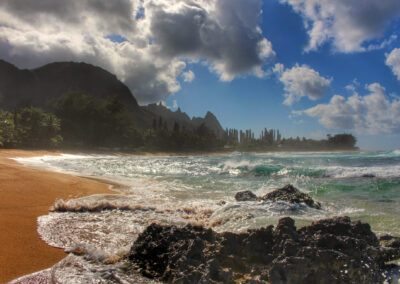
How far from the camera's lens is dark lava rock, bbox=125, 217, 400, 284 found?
192cm

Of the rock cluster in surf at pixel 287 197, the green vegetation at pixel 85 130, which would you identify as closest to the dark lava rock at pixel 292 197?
the rock cluster in surf at pixel 287 197

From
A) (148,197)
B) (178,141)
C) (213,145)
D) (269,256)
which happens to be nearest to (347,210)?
(269,256)

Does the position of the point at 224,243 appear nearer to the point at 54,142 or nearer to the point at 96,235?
the point at 96,235

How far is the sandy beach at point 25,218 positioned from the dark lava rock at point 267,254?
3.41ft

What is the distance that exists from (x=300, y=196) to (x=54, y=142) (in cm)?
3730

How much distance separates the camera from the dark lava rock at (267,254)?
1.92 meters

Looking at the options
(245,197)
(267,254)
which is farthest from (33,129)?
(267,254)

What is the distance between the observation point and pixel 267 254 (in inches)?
89.4

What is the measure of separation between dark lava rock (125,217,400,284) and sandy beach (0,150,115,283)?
3.41 feet

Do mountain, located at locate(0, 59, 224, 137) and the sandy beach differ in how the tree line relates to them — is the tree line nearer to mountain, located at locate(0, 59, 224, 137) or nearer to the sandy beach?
the sandy beach

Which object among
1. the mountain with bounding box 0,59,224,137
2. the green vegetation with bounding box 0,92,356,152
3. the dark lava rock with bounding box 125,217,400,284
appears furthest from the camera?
the mountain with bounding box 0,59,224,137

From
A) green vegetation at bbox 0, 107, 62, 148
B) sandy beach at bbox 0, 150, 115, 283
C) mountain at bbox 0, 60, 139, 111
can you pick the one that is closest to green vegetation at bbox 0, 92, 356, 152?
green vegetation at bbox 0, 107, 62, 148

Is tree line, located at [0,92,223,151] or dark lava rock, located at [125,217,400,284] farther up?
tree line, located at [0,92,223,151]

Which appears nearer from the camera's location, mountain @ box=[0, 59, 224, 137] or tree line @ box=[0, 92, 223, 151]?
tree line @ box=[0, 92, 223, 151]
